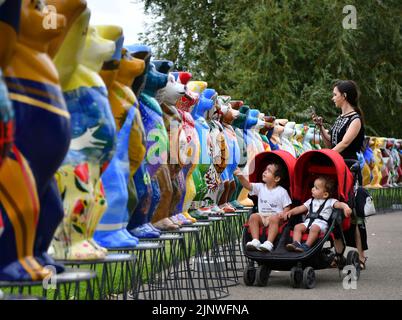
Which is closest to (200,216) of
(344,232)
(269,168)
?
(269,168)

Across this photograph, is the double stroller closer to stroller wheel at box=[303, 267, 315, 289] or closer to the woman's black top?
stroller wheel at box=[303, 267, 315, 289]

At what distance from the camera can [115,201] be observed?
6.36 m

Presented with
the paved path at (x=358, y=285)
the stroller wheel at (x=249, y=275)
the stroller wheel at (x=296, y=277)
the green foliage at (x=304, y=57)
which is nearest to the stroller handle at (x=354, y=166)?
the paved path at (x=358, y=285)

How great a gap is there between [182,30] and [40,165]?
1111 inches

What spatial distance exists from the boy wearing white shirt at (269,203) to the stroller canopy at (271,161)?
71 millimetres

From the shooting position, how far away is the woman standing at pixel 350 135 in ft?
37.1

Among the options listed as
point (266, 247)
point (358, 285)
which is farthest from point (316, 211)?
point (358, 285)

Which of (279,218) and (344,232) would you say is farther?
(344,232)

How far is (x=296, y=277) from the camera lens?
10.1m

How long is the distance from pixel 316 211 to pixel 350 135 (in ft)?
3.99

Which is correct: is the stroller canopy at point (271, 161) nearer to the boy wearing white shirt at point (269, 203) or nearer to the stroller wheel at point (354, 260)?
the boy wearing white shirt at point (269, 203)

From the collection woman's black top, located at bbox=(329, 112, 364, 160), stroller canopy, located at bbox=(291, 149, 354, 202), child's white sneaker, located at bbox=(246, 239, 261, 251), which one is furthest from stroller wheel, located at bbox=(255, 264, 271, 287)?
woman's black top, located at bbox=(329, 112, 364, 160)
